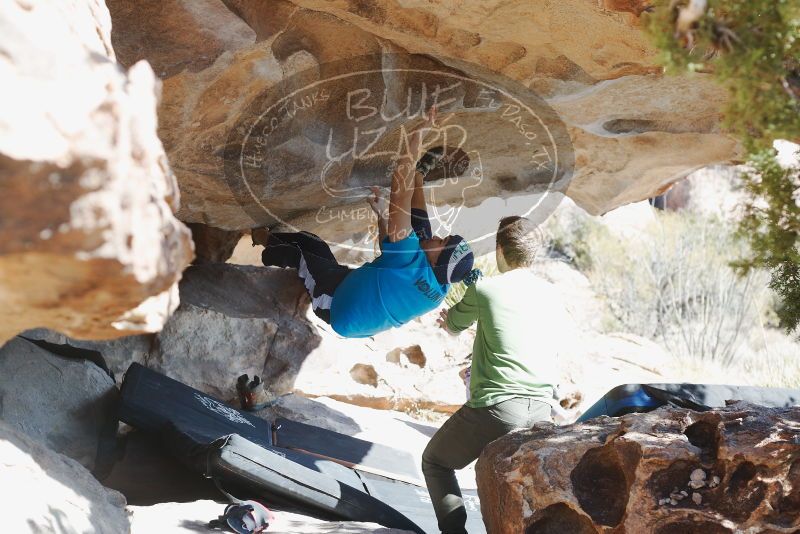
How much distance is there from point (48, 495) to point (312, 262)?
3080mm

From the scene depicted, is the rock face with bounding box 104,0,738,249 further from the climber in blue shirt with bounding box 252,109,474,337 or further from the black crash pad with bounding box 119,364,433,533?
the black crash pad with bounding box 119,364,433,533

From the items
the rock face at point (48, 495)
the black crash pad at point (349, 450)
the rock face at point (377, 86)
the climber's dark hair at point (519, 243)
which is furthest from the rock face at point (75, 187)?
the black crash pad at point (349, 450)

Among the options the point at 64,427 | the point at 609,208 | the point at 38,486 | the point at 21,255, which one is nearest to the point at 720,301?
the point at 609,208

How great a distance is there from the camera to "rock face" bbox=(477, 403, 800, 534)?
3.04 m

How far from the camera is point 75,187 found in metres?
1.76

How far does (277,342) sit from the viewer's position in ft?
20.0

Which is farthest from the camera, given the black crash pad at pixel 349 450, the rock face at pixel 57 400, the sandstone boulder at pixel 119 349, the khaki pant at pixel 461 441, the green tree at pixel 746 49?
the sandstone boulder at pixel 119 349

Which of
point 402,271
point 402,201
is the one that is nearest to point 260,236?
point 402,271

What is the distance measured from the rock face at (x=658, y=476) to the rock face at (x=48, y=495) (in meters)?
1.49

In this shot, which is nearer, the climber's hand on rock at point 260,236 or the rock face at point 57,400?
the rock face at point 57,400

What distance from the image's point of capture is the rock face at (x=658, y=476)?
3039 mm

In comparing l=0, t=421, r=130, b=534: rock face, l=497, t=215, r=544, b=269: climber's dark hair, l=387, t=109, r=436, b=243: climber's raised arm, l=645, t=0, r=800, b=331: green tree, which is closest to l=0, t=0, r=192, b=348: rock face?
l=0, t=421, r=130, b=534: rock face

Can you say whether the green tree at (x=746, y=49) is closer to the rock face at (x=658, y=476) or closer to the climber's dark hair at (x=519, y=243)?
the rock face at (x=658, y=476)

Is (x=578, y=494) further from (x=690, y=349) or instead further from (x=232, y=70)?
(x=690, y=349)
